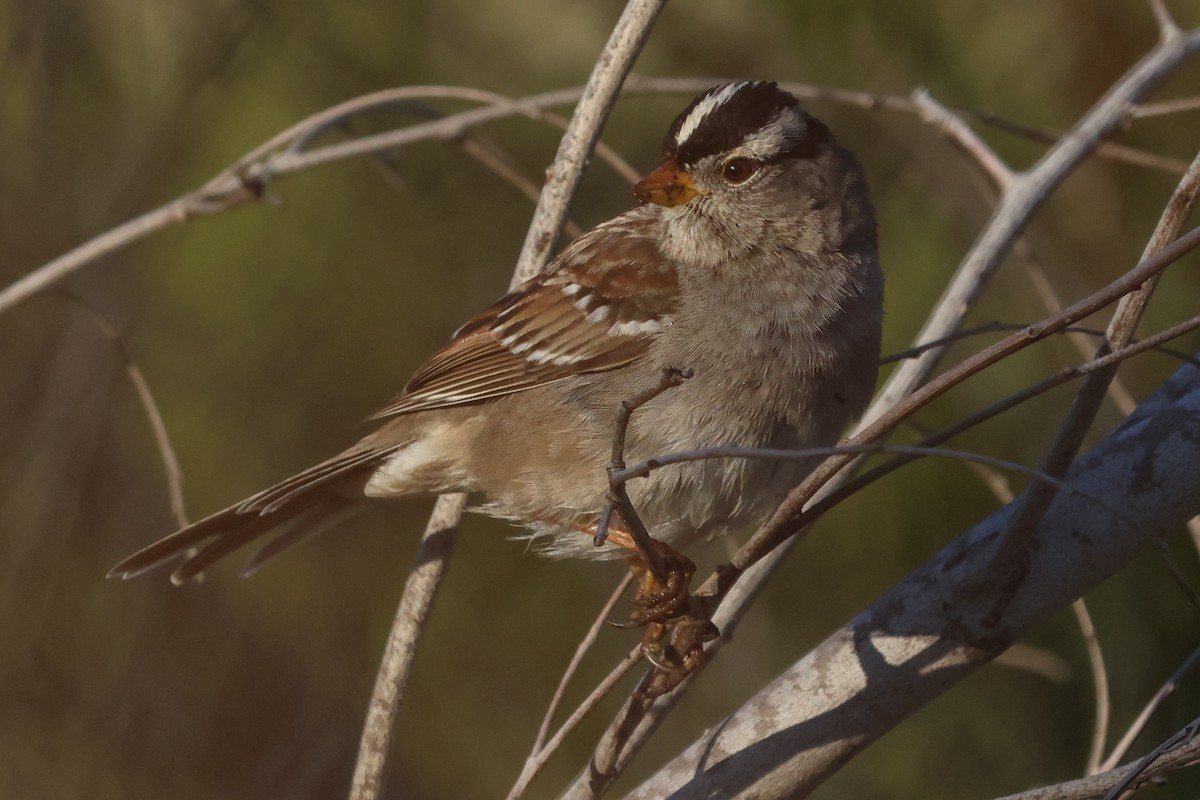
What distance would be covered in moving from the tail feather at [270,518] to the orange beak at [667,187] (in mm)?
764

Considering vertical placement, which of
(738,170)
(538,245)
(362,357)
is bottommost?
(538,245)

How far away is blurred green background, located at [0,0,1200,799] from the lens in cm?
299

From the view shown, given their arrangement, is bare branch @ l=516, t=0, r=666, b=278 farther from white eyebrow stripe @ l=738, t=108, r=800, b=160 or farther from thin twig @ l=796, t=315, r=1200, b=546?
thin twig @ l=796, t=315, r=1200, b=546

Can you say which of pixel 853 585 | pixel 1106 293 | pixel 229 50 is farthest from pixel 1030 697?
pixel 229 50

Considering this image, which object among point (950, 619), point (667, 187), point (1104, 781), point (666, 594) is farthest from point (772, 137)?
point (1104, 781)

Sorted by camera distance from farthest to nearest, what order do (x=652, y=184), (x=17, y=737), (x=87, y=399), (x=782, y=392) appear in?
(x=87, y=399) < (x=17, y=737) < (x=652, y=184) < (x=782, y=392)

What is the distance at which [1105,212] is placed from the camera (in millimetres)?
3139

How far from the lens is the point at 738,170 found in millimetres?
2447

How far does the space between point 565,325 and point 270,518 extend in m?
0.73

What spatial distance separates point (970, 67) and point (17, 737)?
2.76m

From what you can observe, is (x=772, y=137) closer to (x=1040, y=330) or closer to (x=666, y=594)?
(x=666, y=594)

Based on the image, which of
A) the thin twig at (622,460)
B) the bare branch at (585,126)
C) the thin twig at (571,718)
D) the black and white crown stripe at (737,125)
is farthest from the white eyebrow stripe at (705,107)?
the thin twig at (622,460)

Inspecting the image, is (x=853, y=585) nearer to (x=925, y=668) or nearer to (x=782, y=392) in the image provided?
(x=782, y=392)

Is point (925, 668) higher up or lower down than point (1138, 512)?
lower down
